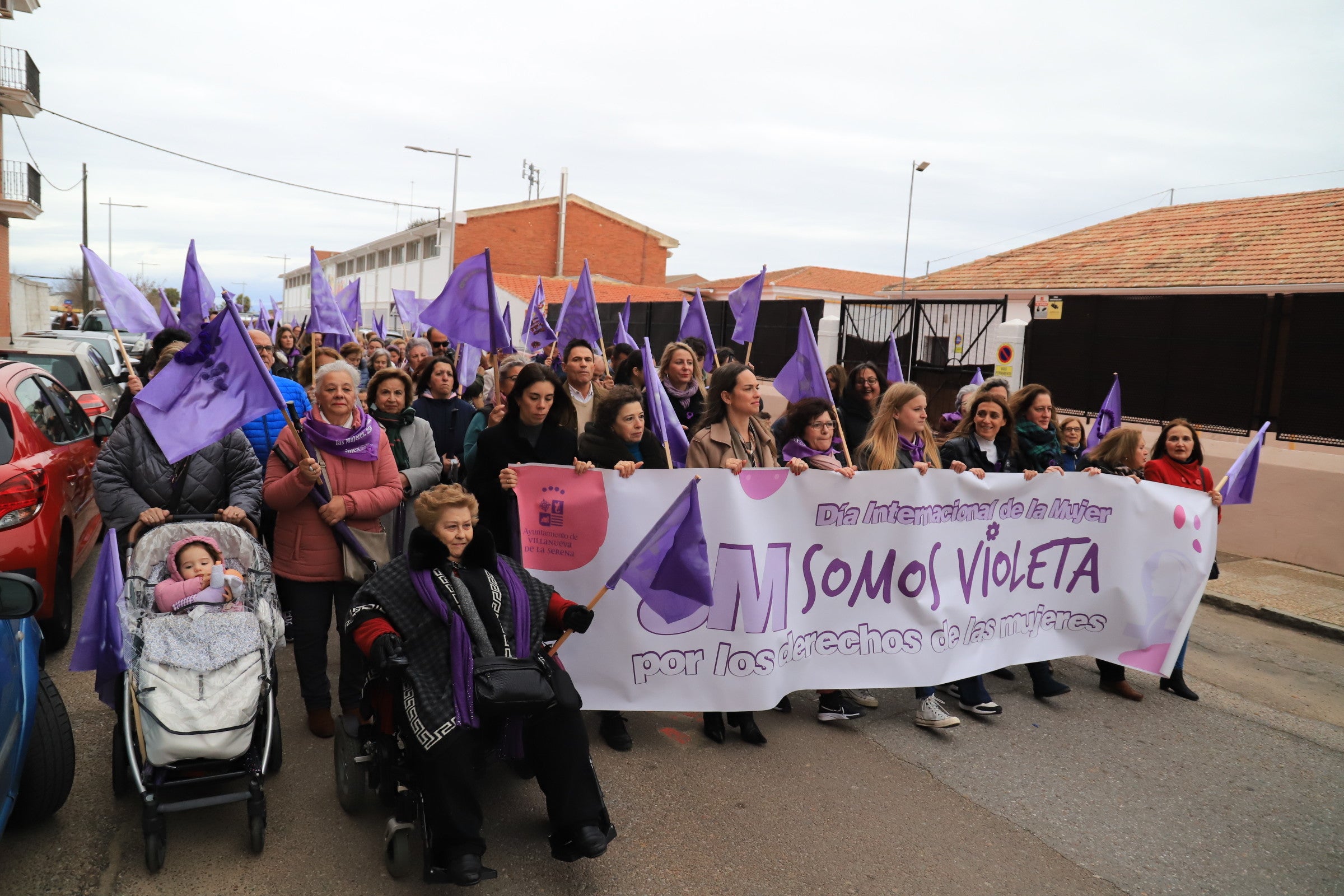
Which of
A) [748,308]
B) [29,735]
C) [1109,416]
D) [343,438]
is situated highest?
[748,308]

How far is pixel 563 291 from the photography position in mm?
43250

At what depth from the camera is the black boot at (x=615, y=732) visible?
463cm

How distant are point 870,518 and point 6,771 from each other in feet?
12.4

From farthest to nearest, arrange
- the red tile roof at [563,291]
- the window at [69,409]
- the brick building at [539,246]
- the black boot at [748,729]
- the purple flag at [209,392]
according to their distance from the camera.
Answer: the brick building at [539,246], the red tile roof at [563,291], the window at [69,409], the black boot at [748,729], the purple flag at [209,392]

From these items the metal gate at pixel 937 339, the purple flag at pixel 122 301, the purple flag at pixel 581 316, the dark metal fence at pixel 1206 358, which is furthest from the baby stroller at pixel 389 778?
the metal gate at pixel 937 339

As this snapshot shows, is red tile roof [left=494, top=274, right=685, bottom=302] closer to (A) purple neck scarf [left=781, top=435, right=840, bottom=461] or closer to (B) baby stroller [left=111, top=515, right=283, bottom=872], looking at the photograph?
(A) purple neck scarf [left=781, top=435, right=840, bottom=461]

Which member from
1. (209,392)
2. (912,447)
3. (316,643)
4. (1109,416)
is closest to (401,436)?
(209,392)

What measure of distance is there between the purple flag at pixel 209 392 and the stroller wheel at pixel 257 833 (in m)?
1.58

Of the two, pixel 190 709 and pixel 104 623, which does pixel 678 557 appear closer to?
pixel 190 709

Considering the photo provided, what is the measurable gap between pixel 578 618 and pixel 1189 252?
20502 millimetres

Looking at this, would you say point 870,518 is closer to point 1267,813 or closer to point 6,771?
point 1267,813

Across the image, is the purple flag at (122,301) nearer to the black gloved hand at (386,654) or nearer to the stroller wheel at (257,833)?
the stroller wheel at (257,833)

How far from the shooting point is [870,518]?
5.02m

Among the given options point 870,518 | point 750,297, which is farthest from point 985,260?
point 870,518
